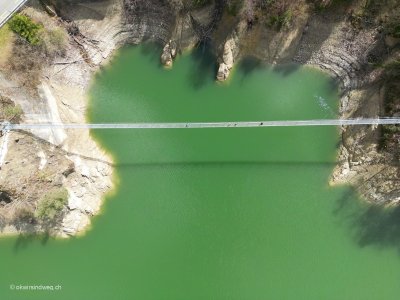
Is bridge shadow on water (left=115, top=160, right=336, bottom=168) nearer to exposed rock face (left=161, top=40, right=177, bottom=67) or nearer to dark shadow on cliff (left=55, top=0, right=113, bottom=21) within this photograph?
exposed rock face (left=161, top=40, right=177, bottom=67)

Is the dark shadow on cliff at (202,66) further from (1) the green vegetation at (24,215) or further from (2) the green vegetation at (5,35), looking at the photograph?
(1) the green vegetation at (24,215)

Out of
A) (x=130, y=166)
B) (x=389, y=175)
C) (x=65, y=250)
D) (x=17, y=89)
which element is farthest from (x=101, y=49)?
(x=389, y=175)

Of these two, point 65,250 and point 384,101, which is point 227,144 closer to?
point 384,101

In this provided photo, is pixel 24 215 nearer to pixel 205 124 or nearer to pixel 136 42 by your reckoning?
pixel 205 124

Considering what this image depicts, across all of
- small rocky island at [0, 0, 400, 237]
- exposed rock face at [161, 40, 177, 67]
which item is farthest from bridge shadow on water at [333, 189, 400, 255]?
exposed rock face at [161, 40, 177, 67]

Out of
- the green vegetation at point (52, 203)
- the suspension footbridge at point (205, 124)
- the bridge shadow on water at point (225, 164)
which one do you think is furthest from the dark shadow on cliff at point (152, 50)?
the green vegetation at point (52, 203)

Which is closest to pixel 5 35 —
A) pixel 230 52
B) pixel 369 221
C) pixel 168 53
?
pixel 168 53
